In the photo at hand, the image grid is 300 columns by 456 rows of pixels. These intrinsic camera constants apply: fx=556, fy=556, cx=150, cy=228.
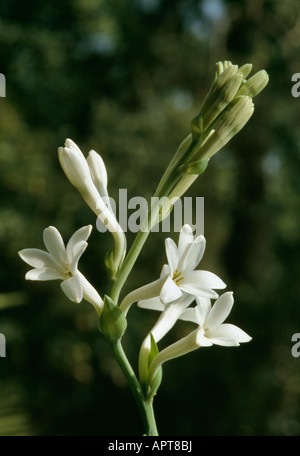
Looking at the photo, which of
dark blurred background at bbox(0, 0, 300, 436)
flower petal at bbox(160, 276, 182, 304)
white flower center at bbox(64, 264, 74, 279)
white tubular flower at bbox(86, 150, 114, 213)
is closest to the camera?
flower petal at bbox(160, 276, 182, 304)

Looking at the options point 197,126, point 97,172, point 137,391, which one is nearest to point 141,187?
point 97,172

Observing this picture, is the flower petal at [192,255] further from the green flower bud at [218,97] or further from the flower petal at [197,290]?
the green flower bud at [218,97]

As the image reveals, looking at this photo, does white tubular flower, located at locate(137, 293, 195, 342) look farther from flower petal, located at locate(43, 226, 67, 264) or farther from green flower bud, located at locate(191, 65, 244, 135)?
green flower bud, located at locate(191, 65, 244, 135)

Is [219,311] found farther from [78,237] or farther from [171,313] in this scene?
[78,237]

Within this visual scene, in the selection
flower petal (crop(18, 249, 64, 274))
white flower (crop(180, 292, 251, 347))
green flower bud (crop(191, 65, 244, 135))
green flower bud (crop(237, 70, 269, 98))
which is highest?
green flower bud (crop(237, 70, 269, 98))

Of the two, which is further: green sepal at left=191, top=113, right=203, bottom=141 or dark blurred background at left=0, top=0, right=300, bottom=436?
dark blurred background at left=0, top=0, right=300, bottom=436

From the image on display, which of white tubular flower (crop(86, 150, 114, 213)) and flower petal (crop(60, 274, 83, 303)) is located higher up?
white tubular flower (crop(86, 150, 114, 213))

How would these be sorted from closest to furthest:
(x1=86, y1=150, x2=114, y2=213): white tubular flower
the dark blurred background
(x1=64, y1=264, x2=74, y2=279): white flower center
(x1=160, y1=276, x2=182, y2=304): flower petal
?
1. (x1=160, y1=276, x2=182, y2=304): flower petal
2. (x1=64, y1=264, x2=74, y2=279): white flower center
3. (x1=86, y1=150, x2=114, y2=213): white tubular flower
4. the dark blurred background

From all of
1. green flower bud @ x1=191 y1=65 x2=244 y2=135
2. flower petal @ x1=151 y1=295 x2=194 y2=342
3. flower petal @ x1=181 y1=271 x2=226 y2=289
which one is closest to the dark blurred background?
flower petal @ x1=151 y1=295 x2=194 y2=342
